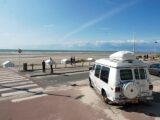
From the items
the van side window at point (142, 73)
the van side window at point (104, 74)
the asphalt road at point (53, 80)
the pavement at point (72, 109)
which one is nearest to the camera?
the pavement at point (72, 109)

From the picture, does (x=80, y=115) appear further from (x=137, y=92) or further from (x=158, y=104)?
(x=158, y=104)

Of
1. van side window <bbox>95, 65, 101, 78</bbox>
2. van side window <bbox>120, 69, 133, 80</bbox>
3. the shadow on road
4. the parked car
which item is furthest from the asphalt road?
the parked car

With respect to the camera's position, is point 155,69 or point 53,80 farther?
point 155,69

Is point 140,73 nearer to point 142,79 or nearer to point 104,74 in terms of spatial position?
point 142,79

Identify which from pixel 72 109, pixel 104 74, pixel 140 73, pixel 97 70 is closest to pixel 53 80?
pixel 97 70

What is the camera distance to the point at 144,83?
363 inches

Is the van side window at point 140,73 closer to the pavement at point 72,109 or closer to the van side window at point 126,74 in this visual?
the van side window at point 126,74

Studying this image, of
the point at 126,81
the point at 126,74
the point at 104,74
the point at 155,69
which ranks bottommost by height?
the point at 155,69

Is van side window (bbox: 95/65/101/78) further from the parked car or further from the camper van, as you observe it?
the parked car

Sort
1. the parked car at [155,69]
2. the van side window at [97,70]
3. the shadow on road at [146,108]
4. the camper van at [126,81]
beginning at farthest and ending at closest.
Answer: the parked car at [155,69], the van side window at [97,70], the camper van at [126,81], the shadow on road at [146,108]

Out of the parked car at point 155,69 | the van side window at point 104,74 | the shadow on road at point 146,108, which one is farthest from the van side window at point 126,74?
the parked car at point 155,69

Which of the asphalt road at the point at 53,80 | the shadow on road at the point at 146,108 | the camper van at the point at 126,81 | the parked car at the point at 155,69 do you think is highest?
the camper van at the point at 126,81

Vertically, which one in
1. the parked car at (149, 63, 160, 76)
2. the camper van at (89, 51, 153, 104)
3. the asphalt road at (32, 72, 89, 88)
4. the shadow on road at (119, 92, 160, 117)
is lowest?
the asphalt road at (32, 72, 89, 88)

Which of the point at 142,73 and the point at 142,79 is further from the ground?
the point at 142,73
